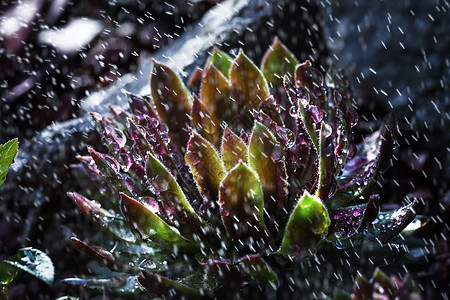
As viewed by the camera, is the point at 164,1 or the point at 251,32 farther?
the point at 164,1

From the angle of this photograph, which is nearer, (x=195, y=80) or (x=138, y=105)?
(x=138, y=105)

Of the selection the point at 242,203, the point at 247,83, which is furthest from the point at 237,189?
the point at 247,83

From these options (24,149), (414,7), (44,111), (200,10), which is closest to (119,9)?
(200,10)

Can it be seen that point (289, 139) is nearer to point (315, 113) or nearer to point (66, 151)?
point (315, 113)

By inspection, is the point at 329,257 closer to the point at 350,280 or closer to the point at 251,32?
the point at 350,280

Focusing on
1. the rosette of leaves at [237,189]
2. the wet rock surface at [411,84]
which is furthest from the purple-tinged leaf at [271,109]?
the wet rock surface at [411,84]

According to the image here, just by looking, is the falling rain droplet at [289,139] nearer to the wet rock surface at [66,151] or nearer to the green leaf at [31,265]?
the green leaf at [31,265]
